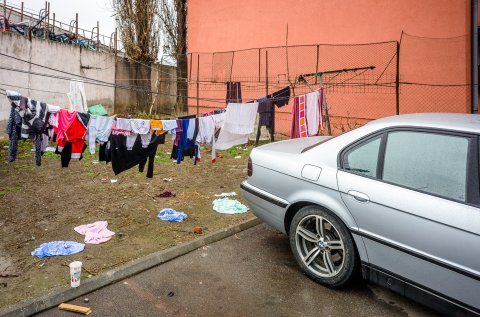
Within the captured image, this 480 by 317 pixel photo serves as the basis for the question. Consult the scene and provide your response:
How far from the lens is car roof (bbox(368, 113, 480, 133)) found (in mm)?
2838

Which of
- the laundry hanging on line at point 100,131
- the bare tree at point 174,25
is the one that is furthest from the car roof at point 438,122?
the bare tree at point 174,25

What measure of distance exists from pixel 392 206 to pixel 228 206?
3155mm

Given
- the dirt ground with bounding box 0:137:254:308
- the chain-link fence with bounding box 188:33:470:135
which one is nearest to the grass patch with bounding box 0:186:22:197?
the dirt ground with bounding box 0:137:254:308

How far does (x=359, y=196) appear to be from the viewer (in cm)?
305

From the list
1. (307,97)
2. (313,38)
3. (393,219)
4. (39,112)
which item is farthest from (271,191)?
(313,38)

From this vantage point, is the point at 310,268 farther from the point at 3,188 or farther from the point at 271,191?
the point at 3,188

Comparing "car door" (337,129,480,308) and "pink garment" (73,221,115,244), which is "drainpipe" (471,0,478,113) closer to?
"car door" (337,129,480,308)

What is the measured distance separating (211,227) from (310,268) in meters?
1.71

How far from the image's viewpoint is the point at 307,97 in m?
7.05

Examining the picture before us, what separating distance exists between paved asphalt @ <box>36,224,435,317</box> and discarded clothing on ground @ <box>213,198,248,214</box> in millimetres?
1389

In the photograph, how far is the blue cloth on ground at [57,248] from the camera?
13.3 feet

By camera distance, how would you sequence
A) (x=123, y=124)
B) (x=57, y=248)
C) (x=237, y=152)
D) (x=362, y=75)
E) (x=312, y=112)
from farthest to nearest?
(x=362, y=75) < (x=237, y=152) < (x=312, y=112) < (x=123, y=124) < (x=57, y=248)

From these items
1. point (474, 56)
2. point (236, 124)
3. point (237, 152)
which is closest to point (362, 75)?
point (474, 56)

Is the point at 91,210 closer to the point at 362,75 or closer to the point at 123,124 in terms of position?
the point at 123,124
